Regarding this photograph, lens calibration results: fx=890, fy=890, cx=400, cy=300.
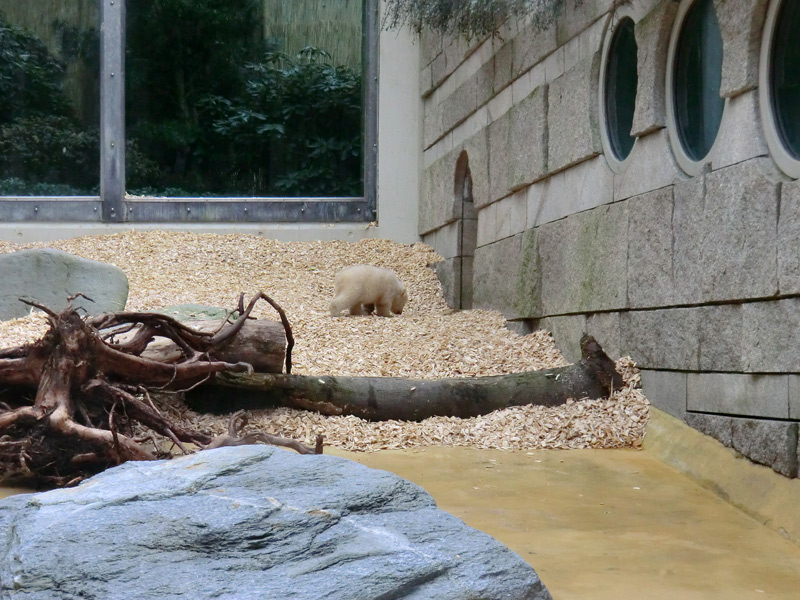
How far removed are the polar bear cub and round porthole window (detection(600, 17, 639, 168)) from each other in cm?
297

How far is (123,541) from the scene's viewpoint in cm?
208

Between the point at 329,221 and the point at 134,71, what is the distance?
2971 mm

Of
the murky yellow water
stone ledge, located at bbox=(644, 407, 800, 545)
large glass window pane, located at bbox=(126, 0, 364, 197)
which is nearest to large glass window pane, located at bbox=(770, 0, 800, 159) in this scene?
stone ledge, located at bbox=(644, 407, 800, 545)

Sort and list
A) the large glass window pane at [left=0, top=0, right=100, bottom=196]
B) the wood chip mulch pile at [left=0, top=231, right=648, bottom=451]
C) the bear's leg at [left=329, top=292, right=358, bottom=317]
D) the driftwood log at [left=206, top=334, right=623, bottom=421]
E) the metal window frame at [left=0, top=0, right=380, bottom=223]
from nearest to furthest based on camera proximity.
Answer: the wood chip mulch pile at [left=0, top=231, right=648, bottom=451] → the driftwood log at [left=206, top=334, right=623, bottom=421] → the bear's leg at [left=329, top=292, right=358, bottom=317] → the metal window frame at [left=0, top=0, right=380, bottom=223] → the large glass window pane at [left=0, top=0, right=100, bottom=196]

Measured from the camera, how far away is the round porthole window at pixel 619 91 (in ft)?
18.4

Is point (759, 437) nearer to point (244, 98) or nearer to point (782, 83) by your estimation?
point (782, 83)

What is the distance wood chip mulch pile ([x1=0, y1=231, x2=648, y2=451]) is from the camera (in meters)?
5.04

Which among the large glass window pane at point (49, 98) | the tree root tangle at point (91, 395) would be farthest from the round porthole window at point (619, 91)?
the large glass window pane at point (49, 98)

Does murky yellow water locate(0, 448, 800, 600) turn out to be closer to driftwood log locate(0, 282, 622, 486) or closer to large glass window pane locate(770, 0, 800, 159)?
driftwood log locate(0, 282, 622, 486)

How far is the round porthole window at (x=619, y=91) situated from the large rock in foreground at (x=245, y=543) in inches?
150

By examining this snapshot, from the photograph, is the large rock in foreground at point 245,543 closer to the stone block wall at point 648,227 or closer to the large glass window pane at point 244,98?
the stone block wall at point 648,227

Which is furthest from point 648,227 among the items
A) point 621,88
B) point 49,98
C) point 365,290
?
point 49,98

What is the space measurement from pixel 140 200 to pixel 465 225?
13.4 ft

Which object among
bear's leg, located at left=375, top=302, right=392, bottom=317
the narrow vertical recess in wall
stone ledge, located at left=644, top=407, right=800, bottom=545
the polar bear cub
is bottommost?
stone ledge, located at left=644, top=407, right=800, bottom=545
